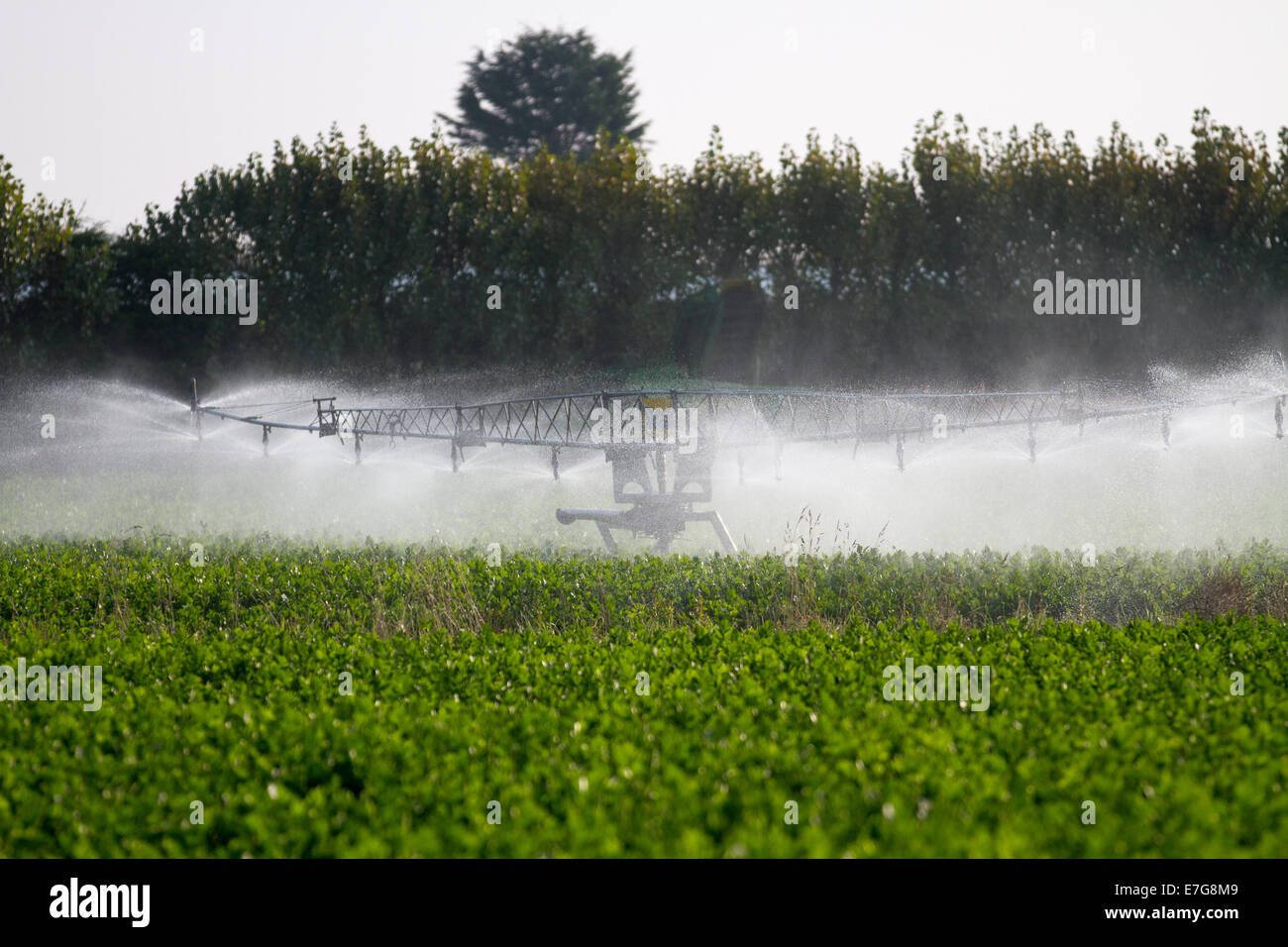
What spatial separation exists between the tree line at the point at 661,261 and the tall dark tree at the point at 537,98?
1257cm

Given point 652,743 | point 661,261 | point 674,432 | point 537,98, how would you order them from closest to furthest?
point 652,743, point 674,432, point 661,261, point 537,98

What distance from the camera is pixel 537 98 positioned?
46031 millimetres

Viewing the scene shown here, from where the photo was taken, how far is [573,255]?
1276 inches

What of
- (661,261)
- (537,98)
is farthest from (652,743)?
(537,98)

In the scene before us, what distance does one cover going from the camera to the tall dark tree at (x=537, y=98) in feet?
150

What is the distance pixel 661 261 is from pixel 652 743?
96.1 feet

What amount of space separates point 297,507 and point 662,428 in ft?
31.8

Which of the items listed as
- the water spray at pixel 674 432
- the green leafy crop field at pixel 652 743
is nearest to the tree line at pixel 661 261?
the water spray at pixel 674 432

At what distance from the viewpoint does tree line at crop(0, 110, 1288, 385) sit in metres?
30.2

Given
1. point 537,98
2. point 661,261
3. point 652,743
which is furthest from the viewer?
point 537,98

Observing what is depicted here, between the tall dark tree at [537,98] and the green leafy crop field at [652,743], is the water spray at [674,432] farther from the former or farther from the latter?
the tall dark tree at [537,98]

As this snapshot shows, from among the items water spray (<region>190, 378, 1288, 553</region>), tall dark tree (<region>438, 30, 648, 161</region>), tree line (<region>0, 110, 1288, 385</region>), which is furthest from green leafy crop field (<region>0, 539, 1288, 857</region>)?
tall dark tree (<region>438, 30, 648, 161</region>)

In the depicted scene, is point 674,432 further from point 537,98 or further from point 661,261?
point 537,98
